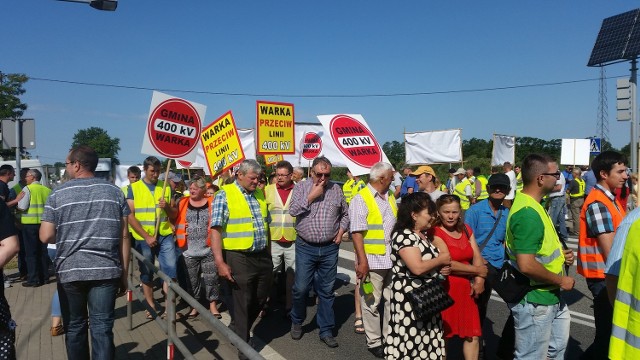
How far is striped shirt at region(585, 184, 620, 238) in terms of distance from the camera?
3699 mm

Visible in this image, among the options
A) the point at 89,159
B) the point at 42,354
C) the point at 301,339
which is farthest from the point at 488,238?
the point at 42,354

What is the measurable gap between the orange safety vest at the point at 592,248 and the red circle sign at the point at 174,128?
187 inches

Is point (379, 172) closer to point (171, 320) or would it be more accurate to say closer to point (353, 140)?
point (353, 140)

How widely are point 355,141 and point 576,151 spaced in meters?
12.3


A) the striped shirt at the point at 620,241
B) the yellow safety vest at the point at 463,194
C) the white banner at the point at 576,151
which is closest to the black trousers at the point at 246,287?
the striped shirt at the point at 620,241

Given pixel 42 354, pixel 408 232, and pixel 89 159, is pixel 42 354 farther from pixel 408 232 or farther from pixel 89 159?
pixel 408 232

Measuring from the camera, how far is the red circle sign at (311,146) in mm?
12570

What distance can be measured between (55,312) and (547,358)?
507 centimetres

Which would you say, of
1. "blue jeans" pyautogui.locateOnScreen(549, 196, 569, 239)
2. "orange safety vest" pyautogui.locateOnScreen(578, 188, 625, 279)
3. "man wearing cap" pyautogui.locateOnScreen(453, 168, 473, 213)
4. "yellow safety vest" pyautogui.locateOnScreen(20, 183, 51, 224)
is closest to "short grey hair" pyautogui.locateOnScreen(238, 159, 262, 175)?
"orange safety vest" pyautogui.locateOnScreen(578, 188, 625, 279)

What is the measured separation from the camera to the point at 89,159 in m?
4.03

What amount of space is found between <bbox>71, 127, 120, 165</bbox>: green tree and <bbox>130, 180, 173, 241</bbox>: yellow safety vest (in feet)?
313

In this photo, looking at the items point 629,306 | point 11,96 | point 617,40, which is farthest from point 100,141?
point 629,306

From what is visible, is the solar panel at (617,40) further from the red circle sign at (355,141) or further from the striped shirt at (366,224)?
the striped shirt at (366,224)

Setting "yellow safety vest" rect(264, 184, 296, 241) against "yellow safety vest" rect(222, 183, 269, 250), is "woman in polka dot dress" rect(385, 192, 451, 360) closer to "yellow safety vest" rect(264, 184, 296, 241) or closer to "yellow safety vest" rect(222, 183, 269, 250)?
"yellow safety vest" rect(222, 183, 269, 250)
